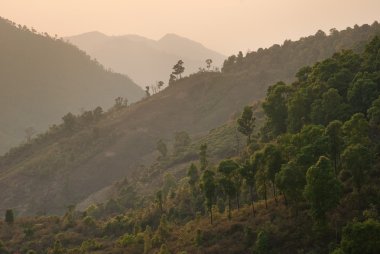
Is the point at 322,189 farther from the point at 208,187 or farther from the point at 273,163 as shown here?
the point at 208,187

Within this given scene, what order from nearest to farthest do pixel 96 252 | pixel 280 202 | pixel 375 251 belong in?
pixel 375 251
pixel 280 202
pixel 96 252

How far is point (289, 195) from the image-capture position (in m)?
54.3

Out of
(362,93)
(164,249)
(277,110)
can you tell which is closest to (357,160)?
(362,93)

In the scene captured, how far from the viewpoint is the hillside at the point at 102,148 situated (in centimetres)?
15512

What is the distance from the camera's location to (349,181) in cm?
5619

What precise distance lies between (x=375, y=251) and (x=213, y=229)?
26159mm

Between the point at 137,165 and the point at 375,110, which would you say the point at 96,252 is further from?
the point at 137,165

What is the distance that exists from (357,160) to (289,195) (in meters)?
9.10

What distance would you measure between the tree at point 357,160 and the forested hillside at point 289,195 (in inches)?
4.5

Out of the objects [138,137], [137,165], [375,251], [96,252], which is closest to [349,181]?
[375,251]

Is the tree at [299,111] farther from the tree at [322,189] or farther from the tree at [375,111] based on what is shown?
the tree at [322,189]

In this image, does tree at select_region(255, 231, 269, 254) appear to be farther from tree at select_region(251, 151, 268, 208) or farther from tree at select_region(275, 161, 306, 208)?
tree at select_region(251, 151, 268, 208)

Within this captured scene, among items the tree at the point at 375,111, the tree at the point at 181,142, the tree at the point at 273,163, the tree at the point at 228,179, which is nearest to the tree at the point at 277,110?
the tree at the point at 375,111

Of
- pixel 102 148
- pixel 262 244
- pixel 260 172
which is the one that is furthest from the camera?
pixel 102 148
